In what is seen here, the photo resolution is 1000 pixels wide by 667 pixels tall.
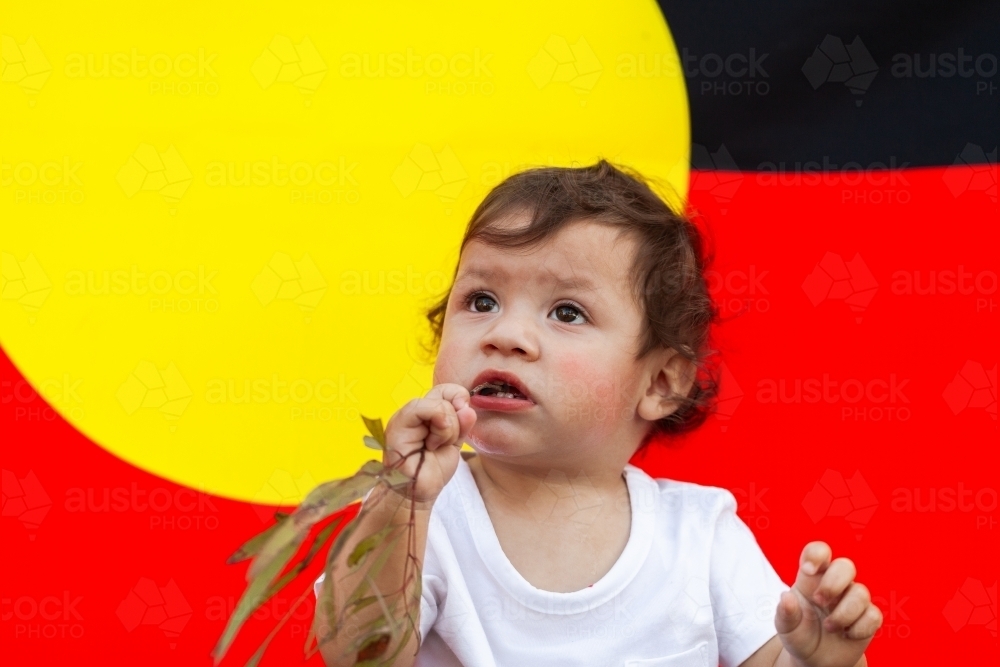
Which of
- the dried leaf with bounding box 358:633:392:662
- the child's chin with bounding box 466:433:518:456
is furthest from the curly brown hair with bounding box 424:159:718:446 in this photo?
the dried leaf with bounding box 358:633:392:662

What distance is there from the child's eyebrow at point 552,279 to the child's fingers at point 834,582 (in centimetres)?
43

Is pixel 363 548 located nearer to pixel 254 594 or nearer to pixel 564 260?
pixel 254 594

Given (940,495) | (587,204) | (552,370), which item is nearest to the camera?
(552,370)

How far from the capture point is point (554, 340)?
1.27 metres

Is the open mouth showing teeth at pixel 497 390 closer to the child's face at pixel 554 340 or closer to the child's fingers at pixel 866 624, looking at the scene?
the child's face at pixel 554 340

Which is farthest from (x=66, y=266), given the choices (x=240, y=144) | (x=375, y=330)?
(x=375, y=330)

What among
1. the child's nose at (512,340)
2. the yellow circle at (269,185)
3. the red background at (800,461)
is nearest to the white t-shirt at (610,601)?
the child's nose at (512,340)

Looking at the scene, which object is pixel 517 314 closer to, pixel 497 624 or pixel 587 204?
pixel 587 204

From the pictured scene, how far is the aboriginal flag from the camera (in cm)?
174

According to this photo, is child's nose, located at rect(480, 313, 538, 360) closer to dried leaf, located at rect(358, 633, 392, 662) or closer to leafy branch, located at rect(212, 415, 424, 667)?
leafy branch, located at rect(212, 415, 424, 667)

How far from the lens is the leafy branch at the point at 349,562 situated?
3.01ft

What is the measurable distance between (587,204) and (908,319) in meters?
0.72

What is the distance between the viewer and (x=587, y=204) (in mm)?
1363

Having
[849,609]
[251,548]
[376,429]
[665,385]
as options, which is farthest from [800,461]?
[251,548]
